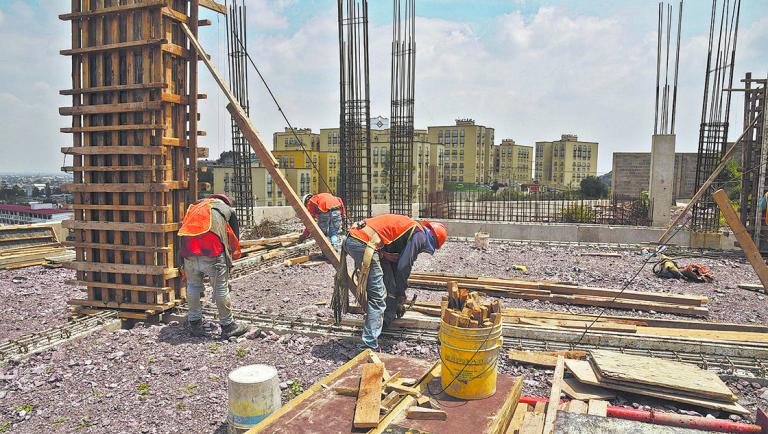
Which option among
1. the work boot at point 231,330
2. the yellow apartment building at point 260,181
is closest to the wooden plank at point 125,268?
the work boot at point 231,330

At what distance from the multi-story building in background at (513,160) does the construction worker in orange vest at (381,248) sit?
7660 cm

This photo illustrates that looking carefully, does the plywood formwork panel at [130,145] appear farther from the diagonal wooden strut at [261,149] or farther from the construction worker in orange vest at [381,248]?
the construction worker in orange vest at [381,248]

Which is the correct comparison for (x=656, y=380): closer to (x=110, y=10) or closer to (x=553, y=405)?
(x=553, y=405)

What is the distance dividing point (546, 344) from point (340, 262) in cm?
234

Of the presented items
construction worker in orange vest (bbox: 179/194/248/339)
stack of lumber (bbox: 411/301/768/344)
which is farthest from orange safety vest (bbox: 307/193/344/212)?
construction worker in orange vest (bbox: 179/194/248/339)

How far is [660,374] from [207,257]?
4381mm

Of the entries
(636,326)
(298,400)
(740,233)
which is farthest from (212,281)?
(740,233)

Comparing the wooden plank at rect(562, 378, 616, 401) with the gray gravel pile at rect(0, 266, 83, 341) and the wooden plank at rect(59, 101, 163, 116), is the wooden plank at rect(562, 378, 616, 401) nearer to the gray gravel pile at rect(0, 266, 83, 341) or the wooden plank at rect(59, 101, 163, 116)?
the wooden plank at rect(59, 101, 163, 116)

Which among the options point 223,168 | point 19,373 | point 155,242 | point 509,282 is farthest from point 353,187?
point 223,168

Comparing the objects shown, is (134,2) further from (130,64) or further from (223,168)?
(223,168)

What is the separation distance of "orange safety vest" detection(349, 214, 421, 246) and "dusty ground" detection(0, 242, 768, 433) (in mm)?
1139

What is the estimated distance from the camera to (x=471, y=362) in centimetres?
337

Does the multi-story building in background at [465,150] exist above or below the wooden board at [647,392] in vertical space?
above

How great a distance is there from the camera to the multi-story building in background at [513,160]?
82.3 metres
